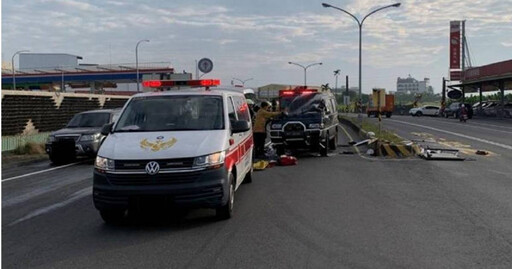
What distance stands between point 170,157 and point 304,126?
941 cm

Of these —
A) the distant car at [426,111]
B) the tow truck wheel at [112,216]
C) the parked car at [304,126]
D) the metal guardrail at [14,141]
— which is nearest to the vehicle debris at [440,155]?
the parked car at [304,126]

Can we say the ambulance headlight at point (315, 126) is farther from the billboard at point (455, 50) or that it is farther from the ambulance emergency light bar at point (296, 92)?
the billboard at point (455, 50)

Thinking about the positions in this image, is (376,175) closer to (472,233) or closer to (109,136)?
(472,233)

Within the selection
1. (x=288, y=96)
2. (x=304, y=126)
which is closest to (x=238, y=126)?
(x=304, y=126)

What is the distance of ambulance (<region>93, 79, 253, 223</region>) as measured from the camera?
22.3 feet

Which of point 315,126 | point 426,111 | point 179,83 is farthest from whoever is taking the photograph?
point 426,111

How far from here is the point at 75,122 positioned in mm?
17234

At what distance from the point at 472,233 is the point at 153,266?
3971mm

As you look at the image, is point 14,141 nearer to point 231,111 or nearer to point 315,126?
point 315,126

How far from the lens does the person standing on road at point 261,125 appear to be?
1495cm

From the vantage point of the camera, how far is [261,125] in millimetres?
15180

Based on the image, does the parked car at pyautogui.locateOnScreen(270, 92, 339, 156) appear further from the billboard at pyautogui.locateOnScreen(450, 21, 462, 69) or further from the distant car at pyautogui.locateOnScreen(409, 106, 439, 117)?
the distant car at pyautogui.locateOnScreen(409, 106, 439, 117)

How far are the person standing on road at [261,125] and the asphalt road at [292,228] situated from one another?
371cm

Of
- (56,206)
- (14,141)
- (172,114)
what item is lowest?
(56,206)
